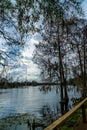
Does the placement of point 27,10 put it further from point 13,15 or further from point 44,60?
point 44,60

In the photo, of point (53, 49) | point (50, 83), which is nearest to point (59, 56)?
point (53, 49)

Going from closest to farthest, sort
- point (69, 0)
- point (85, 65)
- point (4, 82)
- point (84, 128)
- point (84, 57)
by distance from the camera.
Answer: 1. point (69, 0)
2. point (84, 128)
3. point (4, 82)
4. point (84, 57)
5. point (85, 65)

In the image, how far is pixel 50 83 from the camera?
4353cm

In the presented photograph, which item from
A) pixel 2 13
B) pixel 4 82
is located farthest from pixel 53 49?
pixel 2 13

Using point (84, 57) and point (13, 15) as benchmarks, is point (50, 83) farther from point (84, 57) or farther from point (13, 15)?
point (13, 15)

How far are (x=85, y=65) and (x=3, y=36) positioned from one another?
1348 inches

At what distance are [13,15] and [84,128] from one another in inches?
190

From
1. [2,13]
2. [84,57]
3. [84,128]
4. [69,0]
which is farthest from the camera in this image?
[84,57]

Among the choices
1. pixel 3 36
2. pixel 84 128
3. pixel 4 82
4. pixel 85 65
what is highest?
pixel 85 65

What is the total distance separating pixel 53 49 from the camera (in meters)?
41.9

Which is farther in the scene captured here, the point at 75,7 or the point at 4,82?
the point at 4,82

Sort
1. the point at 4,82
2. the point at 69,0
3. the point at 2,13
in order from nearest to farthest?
the point at 69,0
the point at 2,13
the point at 4,82

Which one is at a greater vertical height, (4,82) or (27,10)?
(27,10)

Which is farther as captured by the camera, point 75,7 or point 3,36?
point 3,36
